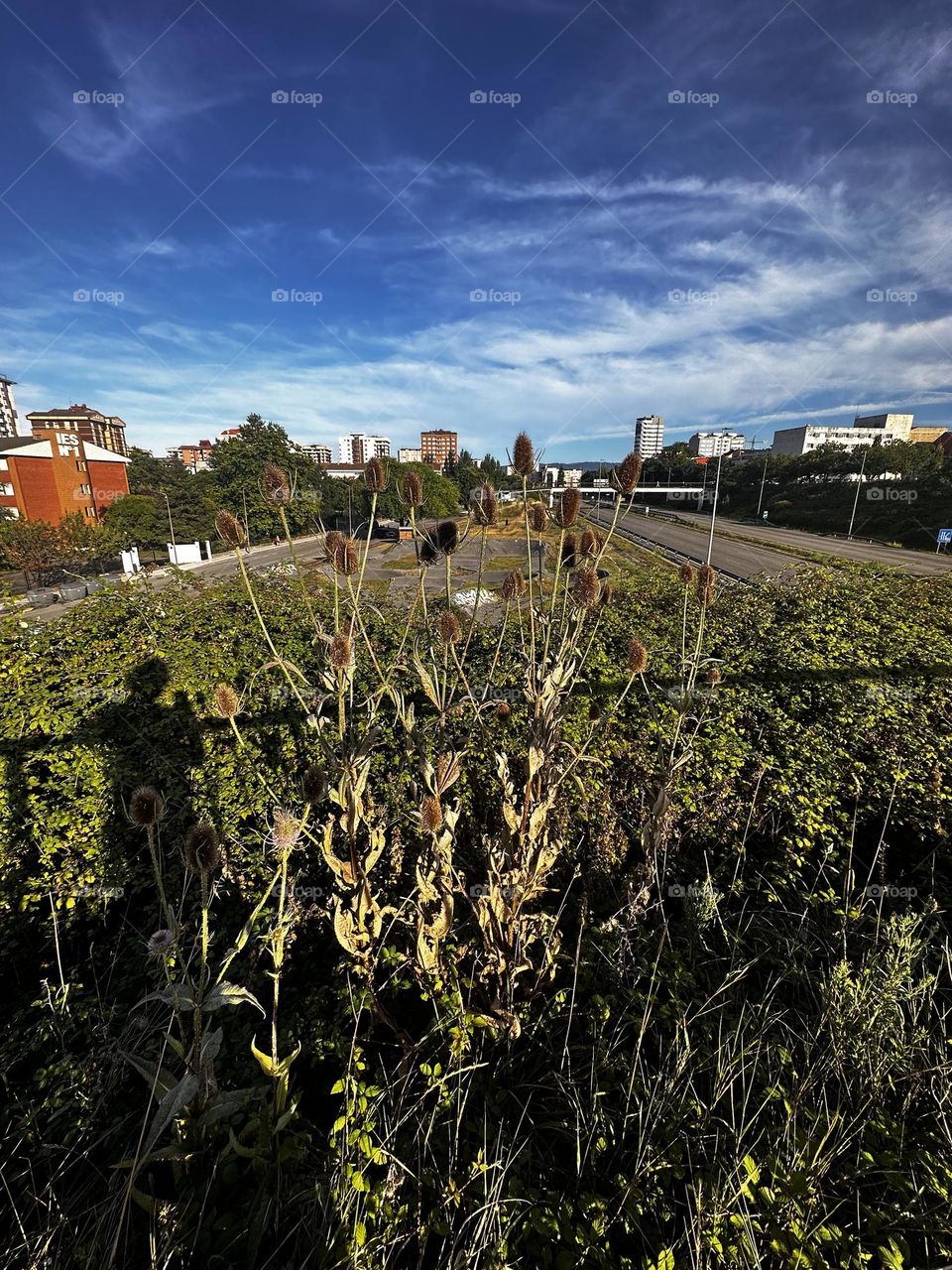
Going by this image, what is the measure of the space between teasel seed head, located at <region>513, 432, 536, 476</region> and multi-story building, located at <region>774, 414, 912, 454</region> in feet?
445

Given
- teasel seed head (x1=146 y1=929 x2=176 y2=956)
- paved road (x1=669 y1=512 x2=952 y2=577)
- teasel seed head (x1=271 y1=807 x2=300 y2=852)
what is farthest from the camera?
paved road (x1=669 y1=512 x2=952 y2=577)

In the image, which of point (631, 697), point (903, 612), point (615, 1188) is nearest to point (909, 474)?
point (903, 612)

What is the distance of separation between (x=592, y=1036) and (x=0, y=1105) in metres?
3.14

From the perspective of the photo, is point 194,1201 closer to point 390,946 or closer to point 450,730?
point 390,946

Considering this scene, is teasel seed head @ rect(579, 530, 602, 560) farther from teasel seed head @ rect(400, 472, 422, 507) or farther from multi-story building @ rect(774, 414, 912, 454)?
multi-story building @ rect(774, 414, 912, 454)

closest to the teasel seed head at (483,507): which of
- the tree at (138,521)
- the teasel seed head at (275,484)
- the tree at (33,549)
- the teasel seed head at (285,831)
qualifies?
the teasel seed head at (275,484)

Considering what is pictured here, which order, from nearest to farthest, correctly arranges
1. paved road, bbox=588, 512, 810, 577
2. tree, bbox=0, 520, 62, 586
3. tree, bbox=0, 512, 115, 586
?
1. paved road, bbox=588, 512, 810, 577
2. tree, bbox=0, 520, 62, 586
3. tree, bbox=0, 512, 115, 586

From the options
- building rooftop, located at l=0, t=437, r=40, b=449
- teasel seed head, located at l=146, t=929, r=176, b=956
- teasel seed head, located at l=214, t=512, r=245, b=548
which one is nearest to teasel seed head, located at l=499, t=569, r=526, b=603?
teasel seed head, located at l=214, t=512, r=245, b=548

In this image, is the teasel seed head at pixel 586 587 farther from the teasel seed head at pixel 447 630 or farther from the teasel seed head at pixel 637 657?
the teasel seed head at pixel 447 630

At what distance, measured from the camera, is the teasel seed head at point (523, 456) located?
2.55 meters

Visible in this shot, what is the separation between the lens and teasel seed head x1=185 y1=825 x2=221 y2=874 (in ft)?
5.65

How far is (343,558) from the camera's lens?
7.84 feet

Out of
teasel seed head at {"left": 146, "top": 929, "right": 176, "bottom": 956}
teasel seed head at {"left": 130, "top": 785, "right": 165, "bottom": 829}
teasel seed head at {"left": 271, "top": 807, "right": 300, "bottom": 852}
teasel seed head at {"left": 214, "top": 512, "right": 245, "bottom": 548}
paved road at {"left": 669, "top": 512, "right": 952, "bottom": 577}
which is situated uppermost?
teasel seed head at {"left": 214, "top": 512, "right": 245, "bottom": 548}

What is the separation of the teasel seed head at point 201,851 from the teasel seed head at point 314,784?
0.38 metres
